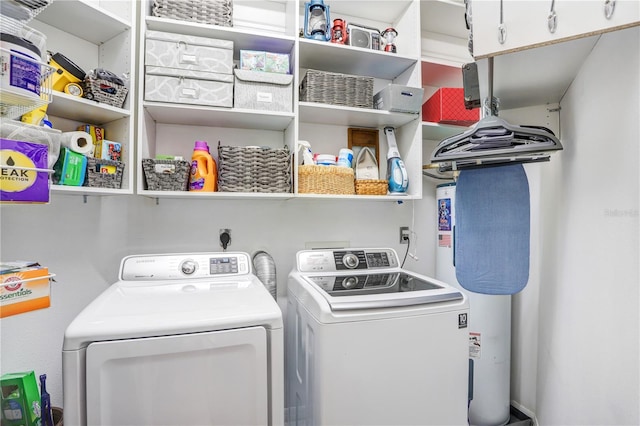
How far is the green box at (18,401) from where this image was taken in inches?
47.4

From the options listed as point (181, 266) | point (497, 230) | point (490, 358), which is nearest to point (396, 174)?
point (497, 230)

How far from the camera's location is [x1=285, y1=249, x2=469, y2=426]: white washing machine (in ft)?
4.04

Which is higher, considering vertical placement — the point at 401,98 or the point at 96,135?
the point at 401,98

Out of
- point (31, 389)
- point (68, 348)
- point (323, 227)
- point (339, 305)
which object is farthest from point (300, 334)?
point (31, 389)

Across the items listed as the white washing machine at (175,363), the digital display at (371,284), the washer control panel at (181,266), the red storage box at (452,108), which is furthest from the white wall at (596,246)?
the washer control panel at (181,266)

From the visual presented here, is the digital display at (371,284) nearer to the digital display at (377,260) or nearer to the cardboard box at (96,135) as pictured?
the digital display at (377,260)

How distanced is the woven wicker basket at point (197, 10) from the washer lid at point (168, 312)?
1369 mm

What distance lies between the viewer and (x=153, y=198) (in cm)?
185

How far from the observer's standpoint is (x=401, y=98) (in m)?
1.90

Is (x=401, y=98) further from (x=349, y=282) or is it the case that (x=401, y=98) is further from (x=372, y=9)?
(x=349, y=282)

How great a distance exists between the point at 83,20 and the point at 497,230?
219 cm

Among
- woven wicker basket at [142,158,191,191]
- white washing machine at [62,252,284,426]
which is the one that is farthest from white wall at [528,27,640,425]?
woven wicker basket at [142,158,191,191]

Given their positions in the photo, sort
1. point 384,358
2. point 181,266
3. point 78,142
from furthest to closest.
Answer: point 181,266
point 78,142
point 384,358

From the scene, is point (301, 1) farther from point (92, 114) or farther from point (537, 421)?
point (537, 421)
